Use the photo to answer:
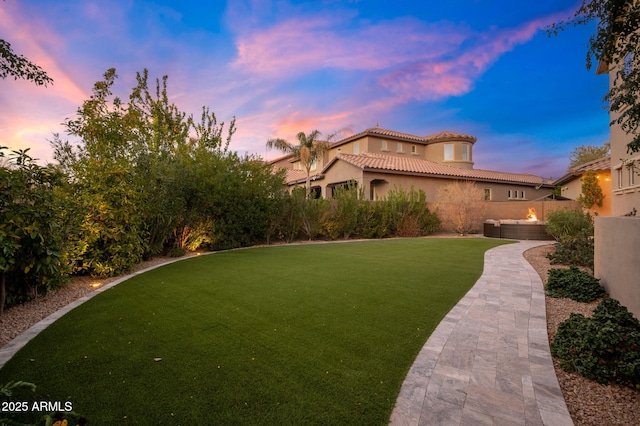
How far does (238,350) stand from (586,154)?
51.5m

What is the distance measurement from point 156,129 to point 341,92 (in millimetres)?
9718

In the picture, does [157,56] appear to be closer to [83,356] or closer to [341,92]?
[341,92]

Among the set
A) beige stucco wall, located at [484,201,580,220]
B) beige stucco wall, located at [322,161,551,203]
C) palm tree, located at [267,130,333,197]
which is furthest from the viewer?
palm tree, located at [267,130,333,197]

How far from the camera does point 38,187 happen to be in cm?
427

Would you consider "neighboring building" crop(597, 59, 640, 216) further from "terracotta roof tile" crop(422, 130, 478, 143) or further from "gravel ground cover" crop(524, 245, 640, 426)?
"terracotta roof tile" crop(422, 130, 478, 143)

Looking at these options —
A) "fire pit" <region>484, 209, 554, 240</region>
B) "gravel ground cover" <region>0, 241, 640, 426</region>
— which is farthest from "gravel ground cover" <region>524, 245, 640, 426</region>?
"fire pit" <region>484, 209, 554, 240</region>

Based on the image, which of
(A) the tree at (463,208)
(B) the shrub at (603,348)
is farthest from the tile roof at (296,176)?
(B) the shrub at (603,348)

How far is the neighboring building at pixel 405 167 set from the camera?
20.3m

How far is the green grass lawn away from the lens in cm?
218

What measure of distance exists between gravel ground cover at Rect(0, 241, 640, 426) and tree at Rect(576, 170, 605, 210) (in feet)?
37.4

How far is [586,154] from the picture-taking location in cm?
3809

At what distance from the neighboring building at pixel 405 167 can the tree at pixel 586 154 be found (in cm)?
1321

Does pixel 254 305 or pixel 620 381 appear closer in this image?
pixel 620 381

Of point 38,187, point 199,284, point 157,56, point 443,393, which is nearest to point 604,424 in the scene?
point 443,393
